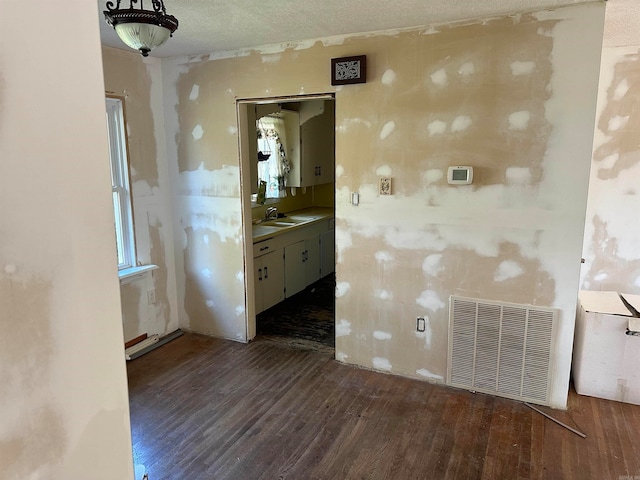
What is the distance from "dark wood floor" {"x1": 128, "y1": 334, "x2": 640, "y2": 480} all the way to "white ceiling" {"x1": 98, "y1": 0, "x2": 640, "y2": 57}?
2.51 m

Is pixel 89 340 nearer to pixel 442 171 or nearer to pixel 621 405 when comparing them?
pixel 442 171

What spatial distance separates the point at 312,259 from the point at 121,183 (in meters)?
2.49

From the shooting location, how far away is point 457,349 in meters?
3.21

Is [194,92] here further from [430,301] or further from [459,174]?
[430,301]

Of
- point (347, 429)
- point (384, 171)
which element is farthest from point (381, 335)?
point (384, 171)

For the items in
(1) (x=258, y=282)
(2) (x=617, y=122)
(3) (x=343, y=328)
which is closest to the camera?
(3) (x=343, y=328)

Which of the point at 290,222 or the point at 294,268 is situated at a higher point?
the point at 290,222

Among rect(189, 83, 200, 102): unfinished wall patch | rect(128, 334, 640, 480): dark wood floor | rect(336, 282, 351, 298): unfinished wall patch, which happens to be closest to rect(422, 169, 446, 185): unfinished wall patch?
rect(336, 282, 351, 298): unfinished wall patch

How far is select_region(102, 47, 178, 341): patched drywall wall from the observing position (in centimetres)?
367

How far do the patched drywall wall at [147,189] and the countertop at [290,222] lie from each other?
2.92 ft

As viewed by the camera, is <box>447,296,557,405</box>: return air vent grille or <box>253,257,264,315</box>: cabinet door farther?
<box>253,257,264,315</box>: cabinet door

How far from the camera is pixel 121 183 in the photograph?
12.1 feet

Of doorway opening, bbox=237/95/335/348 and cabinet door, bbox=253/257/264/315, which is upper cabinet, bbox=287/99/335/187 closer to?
doorway opening, bbox=237/95/335/348

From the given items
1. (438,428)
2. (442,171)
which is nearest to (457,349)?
(438,428)
